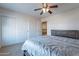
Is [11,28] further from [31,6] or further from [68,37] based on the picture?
[68,37]

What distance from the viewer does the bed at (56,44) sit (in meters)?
1.35

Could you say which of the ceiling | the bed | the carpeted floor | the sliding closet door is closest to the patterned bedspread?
the bed

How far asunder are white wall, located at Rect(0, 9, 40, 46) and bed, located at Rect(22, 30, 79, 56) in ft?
0.54

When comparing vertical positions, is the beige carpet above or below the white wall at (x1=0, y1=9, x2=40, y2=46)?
below

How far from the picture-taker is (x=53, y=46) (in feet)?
4.77

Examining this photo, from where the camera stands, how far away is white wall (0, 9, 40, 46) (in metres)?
1.54

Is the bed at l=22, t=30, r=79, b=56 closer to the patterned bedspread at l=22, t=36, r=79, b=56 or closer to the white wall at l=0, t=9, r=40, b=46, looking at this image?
the patterned bedspread at l=22, t=36, r=79, b=56

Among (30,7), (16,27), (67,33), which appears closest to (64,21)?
(67,33)

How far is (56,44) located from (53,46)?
9 centimetres

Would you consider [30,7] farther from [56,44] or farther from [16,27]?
[56,44]

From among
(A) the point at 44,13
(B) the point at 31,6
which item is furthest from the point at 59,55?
(B) the point at 31,6

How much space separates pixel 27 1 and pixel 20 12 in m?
0.27

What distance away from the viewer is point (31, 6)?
1.53 m

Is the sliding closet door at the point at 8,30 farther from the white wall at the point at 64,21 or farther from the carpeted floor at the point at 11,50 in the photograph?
the white wall at the point at 64,21
